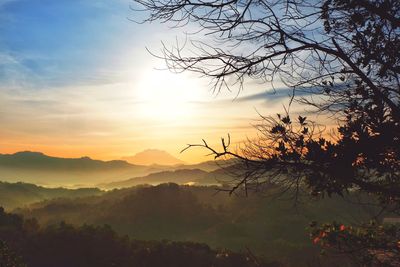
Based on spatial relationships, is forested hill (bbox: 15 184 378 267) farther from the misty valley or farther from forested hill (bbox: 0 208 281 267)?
forested hill (bbox: 0 208 281 267)

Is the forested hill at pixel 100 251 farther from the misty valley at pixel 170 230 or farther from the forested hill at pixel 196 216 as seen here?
the forested hill at pixel 196 216

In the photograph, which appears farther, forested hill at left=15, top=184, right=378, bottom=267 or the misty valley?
forested hill at left=15, top=184, right=378, bottom=267

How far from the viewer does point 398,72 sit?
5887 millimetres

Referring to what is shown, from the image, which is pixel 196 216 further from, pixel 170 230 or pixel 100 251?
pixel 100 251

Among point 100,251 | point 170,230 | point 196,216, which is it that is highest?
point 100,251

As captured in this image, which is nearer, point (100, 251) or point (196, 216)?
point (100, 251)

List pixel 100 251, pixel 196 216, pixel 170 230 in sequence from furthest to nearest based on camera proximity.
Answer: pixel 196 216, pixel 170 230, pixel 100 251

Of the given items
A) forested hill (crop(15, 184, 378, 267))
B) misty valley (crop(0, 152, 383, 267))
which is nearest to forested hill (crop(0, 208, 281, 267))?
misty valley (crop(0, 152, 383, 267))

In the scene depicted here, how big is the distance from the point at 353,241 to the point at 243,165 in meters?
3.78

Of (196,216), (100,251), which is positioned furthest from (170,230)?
(100,251)

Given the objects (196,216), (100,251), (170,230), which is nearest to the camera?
(100,251)

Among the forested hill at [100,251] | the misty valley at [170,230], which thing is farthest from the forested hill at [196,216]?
the forested hill at [100,251]

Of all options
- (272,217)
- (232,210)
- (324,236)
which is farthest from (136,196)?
(324,236)

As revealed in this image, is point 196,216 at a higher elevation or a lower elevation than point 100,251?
lower
